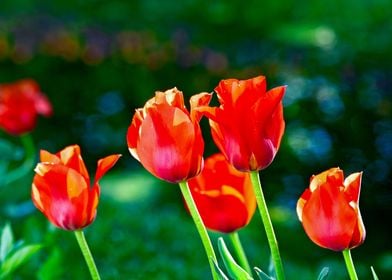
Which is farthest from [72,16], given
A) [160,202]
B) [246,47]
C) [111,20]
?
[160,202]

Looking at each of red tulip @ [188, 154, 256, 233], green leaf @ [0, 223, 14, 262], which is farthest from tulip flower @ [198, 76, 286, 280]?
green leaf @ [0, 223, 14, 262]

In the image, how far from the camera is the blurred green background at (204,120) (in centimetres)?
425

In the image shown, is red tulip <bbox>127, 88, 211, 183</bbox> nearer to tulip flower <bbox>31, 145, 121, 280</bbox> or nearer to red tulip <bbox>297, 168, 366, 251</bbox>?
tulip flower <bbox>31, 145, 121, 280</bbox>

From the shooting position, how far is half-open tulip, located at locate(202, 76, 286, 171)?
162 centimetres

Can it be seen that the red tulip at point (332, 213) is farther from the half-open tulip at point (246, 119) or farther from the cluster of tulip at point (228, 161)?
the half-open tulip at point (246, 119)

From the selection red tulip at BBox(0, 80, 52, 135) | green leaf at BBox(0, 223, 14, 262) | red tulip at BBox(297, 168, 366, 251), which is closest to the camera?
red tulip at BBox(297, 168, 366, 251)

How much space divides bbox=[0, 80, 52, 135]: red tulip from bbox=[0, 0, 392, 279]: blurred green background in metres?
0.22

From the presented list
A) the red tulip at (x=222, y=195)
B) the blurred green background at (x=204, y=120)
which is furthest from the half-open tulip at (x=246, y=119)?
the blurred green background at (x=204, y=120)

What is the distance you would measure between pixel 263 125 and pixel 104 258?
101 inches

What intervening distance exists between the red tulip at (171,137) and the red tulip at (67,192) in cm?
9

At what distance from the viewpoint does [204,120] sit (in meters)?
5.29

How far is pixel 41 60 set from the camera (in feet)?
20.1

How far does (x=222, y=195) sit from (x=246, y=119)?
0.27 m

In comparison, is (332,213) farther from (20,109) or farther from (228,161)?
(20,109)
